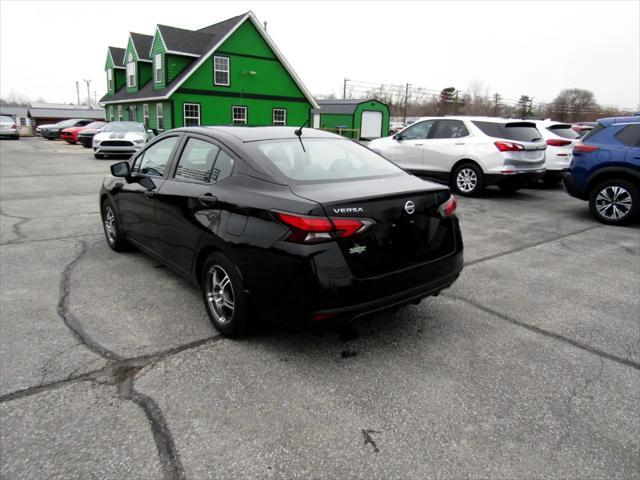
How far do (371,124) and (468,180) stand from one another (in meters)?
33.4

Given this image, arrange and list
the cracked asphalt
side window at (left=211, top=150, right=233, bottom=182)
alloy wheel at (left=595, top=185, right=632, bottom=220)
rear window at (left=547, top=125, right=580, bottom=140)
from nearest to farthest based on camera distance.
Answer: the cracked asphalt → side window at (left=211, top=150, right=233, bottom=182) → alloy wheel at (left=595, top=185, right=632, bottom=220) → rear window at (left=547, top=125, right=580, bottom=140)

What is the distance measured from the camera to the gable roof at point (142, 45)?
31.9 m

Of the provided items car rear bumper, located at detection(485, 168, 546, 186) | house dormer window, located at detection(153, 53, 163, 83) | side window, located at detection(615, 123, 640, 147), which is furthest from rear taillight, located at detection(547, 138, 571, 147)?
house dormer window, located at detection(153, 53, 163, 83)

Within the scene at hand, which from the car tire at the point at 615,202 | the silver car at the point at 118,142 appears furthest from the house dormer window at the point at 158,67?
the car tire at the point at 615,202

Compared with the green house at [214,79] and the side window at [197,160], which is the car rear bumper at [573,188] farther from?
the green house at [214,79]

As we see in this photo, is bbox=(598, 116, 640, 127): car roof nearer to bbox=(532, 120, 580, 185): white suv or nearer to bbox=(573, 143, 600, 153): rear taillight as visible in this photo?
bbox=(573, 143, 600, 153): rear taillight

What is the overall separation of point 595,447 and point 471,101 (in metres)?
85.2

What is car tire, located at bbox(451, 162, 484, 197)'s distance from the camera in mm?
9984

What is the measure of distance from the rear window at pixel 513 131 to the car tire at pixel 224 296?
26.1 ft

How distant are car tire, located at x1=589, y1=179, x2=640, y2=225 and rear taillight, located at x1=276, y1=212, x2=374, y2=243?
22.9ft

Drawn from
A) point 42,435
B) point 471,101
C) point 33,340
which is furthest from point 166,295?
point 471,101

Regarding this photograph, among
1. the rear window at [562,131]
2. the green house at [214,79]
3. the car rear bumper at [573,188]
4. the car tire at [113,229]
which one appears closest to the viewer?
the car tire at [113,229]

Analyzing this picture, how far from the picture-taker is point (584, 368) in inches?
129

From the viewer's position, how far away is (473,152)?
9906mm
